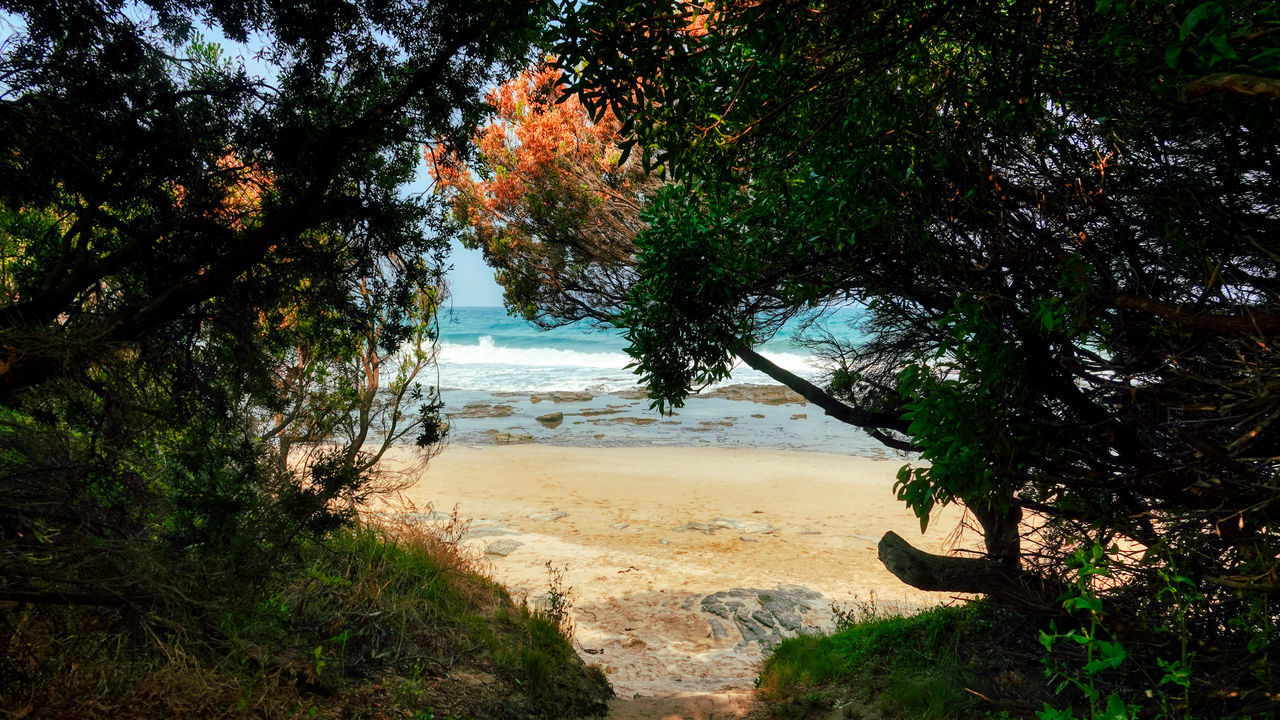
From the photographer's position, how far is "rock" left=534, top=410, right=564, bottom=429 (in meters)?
26.3

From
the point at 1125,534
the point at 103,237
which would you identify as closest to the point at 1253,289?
the point at 1125,534

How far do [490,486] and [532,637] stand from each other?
10.0 m

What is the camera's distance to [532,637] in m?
7.12

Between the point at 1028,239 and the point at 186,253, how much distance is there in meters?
5.49

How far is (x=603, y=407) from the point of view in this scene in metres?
30.8

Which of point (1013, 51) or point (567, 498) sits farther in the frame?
point (567, 498)

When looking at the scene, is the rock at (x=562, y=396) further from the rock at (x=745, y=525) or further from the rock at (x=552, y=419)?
the rock at (x=745, y=525)

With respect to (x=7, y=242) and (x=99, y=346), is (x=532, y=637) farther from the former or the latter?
(x=7, y=242)

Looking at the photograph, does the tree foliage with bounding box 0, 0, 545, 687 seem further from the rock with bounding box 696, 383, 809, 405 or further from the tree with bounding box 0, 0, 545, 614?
the rock with bounding box 696, 383, 809, 405

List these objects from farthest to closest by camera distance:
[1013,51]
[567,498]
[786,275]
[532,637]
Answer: [567,498] < [532,637] < [786,275] < [1013,51]

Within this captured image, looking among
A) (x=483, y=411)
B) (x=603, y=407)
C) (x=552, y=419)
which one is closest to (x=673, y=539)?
(x=552, y=419)

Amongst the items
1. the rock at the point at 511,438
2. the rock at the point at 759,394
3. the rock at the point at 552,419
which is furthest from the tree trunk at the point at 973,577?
the rock at the point at 759,394

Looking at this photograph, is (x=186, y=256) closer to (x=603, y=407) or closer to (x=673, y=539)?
(x=673, y=539)

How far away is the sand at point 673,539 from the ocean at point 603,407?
7.56 ft
